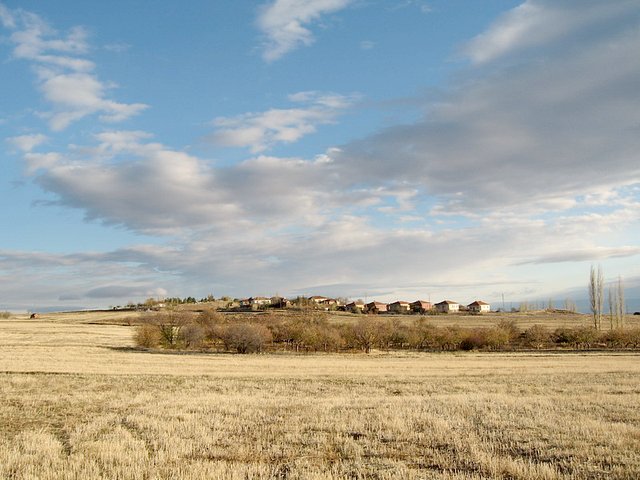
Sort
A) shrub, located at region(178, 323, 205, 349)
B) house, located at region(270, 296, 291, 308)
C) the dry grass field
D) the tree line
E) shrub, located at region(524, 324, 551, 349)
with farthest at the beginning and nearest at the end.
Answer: house, located at region(270, 296, 291, 308) → shrub, located at region(524, 324, 551, 349) → shrub, located at region(178, 323, 205, 349) → the tree line → the dry grass field

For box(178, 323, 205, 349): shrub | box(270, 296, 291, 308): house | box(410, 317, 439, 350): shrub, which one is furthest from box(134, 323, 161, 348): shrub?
box(270, 296, 291, 308): house

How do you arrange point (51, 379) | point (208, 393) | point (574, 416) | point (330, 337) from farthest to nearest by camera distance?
point (330, 337), point (51, 379), point (208, 393), point (574, 416)

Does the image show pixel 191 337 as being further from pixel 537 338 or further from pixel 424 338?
pixel 537 338

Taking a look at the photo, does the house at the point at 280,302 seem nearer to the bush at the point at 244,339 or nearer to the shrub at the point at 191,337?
the shrub at the point at 191,337

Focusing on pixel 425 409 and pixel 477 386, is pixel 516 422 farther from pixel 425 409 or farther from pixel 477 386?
pixel 477 386

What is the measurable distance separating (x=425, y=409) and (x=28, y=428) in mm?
12918

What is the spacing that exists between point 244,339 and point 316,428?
46.0 metres

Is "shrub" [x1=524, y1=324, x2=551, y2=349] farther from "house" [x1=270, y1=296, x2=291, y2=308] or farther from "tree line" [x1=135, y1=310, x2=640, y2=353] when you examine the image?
"house" [x1=270, y1=296, x2=291, y2=308]

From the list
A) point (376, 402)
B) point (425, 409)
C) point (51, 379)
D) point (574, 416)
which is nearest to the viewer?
point (574, 416)

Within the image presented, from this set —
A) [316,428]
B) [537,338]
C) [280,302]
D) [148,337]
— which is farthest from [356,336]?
[280,302]

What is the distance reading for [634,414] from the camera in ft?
59.9

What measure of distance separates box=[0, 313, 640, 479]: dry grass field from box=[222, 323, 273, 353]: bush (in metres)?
28.6

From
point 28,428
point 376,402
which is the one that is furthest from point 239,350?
point 28,428

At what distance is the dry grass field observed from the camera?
11.6 meters
